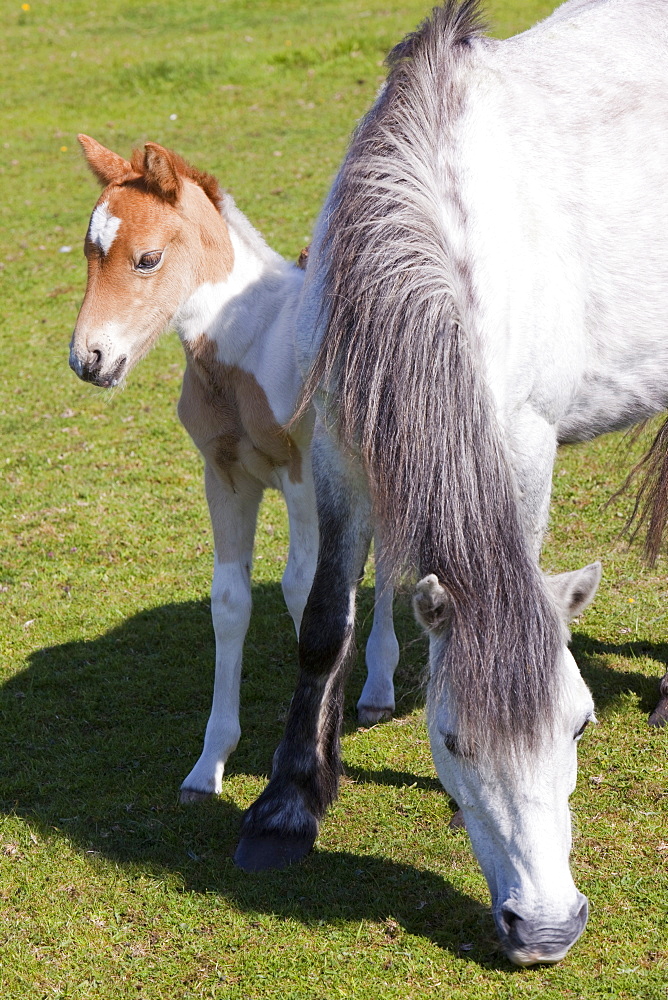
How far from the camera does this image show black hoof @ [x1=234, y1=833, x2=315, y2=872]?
3.27 metres

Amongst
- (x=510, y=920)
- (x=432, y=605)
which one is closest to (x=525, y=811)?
(x=510, y=920)

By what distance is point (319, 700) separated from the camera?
344 cm

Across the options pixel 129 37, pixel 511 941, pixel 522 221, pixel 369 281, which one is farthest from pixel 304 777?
pixel 129 37

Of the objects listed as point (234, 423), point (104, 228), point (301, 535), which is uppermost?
point (104, 228)

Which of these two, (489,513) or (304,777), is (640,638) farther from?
(489,513)

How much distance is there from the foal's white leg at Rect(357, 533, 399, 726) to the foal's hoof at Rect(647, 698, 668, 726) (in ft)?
3.28

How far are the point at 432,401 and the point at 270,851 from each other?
1.56 metres

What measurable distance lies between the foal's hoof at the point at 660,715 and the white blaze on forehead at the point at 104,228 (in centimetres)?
Answer: 260

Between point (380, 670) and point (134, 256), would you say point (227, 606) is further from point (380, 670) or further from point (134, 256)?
point (134, 256)

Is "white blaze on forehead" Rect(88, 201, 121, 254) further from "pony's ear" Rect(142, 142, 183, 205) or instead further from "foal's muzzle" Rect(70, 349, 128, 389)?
"foal's muzzle" Rect(70, 349, 128, 389)

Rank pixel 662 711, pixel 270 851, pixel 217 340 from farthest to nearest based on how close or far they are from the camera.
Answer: pixel 662 711, pixel 217 340, pixel 270 851

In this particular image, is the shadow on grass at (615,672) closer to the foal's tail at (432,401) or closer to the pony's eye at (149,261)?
the foal's tail at (432,401)

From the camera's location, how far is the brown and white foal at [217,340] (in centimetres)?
338

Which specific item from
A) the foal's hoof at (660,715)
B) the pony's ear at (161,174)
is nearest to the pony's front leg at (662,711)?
the foal's hoof at (660,715)
